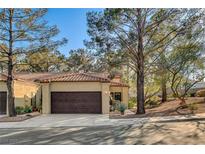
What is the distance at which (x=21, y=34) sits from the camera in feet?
61.2

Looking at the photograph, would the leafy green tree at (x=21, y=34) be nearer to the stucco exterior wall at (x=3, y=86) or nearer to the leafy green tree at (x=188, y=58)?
the stucco exterior wall at (x=3, y=86)

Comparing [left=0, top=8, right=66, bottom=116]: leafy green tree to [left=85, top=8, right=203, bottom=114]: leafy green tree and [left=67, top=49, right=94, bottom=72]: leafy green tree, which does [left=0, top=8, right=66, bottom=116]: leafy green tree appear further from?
[left=67, top=49, right=94, bottom=72]: leafy green tree

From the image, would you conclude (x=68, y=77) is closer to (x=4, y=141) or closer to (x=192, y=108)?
(x=192, y=108)

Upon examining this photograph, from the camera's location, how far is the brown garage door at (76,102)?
2155 cm

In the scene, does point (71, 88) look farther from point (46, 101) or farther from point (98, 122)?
point (98, 122)

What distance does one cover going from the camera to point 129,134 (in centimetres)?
1159

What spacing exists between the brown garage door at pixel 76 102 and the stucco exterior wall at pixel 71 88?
0.32 m

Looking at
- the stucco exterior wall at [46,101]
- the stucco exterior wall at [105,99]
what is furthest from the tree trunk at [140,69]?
the stucco exterior wall at [46,101]

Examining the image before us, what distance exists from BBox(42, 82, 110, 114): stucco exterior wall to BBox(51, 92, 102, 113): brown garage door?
0.32 meters

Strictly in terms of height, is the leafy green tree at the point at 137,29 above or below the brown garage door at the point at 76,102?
above

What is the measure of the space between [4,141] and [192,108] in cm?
1278

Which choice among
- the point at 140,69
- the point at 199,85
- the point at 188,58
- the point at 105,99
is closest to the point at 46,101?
the point at 105,99

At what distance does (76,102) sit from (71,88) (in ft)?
3.88

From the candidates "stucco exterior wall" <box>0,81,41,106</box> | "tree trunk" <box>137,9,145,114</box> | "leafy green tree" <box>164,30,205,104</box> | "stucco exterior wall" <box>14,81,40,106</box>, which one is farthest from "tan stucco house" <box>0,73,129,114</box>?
"leafy green tree" <box>164,30,205,104</box>
